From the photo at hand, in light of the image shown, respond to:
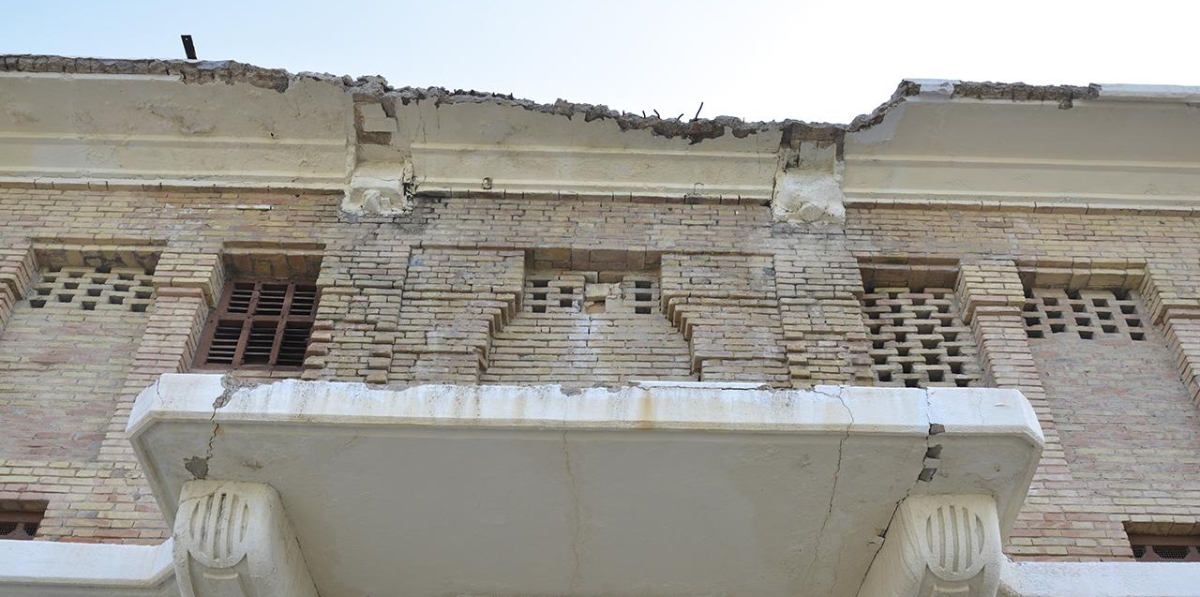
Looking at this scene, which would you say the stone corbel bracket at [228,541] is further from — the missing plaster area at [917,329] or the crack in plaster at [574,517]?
the missing plaster area at [917,329]

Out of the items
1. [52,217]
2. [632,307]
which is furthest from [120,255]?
[632,307]

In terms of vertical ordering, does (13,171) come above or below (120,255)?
above

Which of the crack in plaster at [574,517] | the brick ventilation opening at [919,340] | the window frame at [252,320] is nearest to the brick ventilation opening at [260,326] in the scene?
the window frame at [252,320]

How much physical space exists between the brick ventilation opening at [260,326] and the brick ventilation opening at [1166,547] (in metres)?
4.30

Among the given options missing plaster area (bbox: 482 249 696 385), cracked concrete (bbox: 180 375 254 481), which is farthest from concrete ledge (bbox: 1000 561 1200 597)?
cracked concrete (bbox: 180 375 254 481)

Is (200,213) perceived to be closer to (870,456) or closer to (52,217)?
(52,217)

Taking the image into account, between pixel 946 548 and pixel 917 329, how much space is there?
2.47 metres

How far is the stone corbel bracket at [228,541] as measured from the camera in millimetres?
5105

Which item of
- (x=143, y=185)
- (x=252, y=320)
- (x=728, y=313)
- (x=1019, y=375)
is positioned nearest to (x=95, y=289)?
(x=143, y=185)

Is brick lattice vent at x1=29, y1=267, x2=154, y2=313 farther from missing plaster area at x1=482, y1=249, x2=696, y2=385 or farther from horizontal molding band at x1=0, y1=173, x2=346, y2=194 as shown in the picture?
missing plaster area at x1=482, y1=249, x2=696, y2=385

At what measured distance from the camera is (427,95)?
26.1 feet

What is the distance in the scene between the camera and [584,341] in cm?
723

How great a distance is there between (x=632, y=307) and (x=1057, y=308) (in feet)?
7.97

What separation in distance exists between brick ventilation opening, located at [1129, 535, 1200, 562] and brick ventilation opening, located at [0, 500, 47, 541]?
5.14 metres
